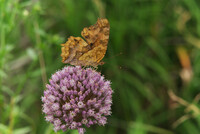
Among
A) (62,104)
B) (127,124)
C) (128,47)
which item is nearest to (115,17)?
(128,47)

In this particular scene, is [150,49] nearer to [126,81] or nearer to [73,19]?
[126,81]

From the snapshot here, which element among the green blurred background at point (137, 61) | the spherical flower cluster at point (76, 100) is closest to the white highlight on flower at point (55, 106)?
the spherical flower cluster at point (76, 100)

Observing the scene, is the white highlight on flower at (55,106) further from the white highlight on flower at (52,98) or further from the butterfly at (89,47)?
the butterfly at (89,47)

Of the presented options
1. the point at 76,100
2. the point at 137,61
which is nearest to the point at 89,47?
the point at 76,100

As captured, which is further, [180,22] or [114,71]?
[180,22]

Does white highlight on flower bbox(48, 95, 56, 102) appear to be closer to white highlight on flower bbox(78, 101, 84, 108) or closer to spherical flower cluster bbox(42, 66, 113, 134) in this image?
spherical flower cluster bbox(42, 66, 113, 134)

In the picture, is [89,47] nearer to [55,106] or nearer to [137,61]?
[55,106]
